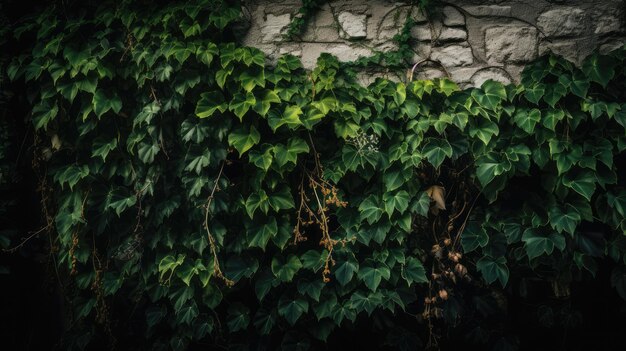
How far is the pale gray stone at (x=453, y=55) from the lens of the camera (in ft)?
9.84

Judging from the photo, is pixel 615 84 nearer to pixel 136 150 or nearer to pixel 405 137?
pixel 405 137

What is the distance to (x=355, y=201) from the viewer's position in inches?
116

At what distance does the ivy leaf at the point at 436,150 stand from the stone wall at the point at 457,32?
0.45m

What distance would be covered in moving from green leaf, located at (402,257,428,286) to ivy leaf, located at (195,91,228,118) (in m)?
1.38

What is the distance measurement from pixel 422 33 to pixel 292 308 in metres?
1.80

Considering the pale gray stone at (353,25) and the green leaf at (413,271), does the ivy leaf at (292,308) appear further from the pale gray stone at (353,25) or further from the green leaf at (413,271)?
the pale gray stone at (353,25)

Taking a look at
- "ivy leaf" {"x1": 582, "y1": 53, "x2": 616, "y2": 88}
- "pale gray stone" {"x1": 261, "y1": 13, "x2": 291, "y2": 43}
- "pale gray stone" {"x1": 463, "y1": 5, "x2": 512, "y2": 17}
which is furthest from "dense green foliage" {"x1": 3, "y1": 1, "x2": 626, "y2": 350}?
"pale gray stone" {"x1": 463, "y1": 5, "x2": 512, "y2": 17}

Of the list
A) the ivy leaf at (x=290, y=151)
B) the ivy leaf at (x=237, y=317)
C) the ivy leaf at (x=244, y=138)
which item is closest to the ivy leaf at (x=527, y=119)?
the ivy leaf at (x=290, y=151)

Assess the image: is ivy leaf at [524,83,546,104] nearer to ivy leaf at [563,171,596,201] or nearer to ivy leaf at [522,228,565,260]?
ivy leaf at [563,171,596,201]

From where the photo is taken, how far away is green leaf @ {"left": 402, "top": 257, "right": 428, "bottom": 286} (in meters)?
2.87

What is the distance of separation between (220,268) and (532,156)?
6.22ft

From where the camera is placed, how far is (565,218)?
2.71m

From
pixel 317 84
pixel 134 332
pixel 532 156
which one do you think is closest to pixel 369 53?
pixel 317 84

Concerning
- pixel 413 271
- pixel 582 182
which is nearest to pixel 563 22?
pixel 582 182
